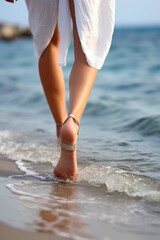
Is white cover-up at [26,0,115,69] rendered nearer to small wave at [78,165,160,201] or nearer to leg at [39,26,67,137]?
leg at [39,26,67,137]

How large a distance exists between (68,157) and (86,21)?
64 cm

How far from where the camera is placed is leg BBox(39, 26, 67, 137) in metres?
2.94

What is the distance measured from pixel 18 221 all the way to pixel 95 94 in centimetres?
550

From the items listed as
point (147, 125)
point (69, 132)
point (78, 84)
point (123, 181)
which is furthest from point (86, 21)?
point (147, 125)

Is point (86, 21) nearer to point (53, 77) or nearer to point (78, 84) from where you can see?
point (78, 84)

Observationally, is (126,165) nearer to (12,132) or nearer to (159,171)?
(159,171)

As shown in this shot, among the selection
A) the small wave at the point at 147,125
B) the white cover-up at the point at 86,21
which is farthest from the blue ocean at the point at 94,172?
the white cover-up at the point at 86,21

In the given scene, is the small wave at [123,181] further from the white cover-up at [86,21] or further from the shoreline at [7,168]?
the white cover-up at [86,21]

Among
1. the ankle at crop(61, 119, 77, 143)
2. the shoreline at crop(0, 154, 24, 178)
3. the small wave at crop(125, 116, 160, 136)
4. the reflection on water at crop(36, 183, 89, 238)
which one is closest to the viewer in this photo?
Answer: the reflection on water at crop(36, 183, 89, 238)

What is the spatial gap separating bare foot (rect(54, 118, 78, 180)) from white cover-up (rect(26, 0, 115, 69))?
1.07 feet

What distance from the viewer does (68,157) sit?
263cm

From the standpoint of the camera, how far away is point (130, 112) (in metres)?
5.63

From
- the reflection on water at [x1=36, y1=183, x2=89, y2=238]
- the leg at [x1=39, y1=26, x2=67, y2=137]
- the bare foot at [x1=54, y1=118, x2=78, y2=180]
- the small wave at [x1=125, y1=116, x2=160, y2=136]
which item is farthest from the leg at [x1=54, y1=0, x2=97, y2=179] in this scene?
the small wave at [x1=125, y1=116, x2=160, y2=136]

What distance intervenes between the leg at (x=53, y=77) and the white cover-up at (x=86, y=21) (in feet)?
0.55
